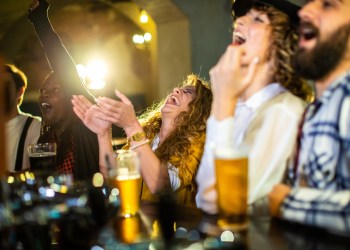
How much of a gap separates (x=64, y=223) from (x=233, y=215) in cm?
46

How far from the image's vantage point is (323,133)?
4.74 feet

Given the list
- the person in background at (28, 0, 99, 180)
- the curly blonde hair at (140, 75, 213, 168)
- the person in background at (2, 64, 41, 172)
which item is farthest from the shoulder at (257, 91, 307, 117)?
the person in background at (2, 64, 41, 172)

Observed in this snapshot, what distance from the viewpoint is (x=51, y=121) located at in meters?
3.03

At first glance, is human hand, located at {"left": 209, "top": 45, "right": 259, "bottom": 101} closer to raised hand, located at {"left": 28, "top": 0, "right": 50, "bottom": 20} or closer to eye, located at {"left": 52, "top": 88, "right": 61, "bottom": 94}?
raised hand, located at {"left": 28, "top": 0, "right": 50, "bottom": 20}

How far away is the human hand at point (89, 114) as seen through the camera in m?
2.42

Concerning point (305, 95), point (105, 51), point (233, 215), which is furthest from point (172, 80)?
point (105, 51)

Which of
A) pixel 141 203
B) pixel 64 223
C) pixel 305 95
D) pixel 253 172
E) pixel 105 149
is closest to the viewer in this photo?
pixel 64 223

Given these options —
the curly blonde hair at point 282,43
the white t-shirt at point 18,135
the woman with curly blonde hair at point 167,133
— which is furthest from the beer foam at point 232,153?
the white t-shirt at point 18,135

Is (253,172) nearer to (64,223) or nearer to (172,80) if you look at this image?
(64,223)

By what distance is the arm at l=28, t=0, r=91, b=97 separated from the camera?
2.60m

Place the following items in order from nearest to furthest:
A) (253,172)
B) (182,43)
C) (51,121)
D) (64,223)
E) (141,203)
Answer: (64,223), (253,172), (141,203), (51,121), (182,43)

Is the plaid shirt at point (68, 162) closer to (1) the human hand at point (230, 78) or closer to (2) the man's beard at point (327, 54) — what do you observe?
(1) the human hand at point (230, 78)

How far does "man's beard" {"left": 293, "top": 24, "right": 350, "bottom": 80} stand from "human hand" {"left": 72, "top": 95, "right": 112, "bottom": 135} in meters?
1.16

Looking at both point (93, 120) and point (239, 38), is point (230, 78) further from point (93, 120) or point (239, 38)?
point (93, 120)
